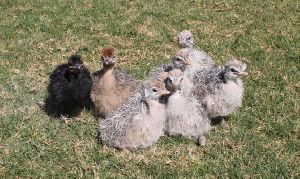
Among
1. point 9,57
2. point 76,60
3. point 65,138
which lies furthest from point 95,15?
point 65,138

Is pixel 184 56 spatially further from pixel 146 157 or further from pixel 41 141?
pixel 41 141

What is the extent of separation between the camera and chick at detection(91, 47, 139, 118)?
6781 mm

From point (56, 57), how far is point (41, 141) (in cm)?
281

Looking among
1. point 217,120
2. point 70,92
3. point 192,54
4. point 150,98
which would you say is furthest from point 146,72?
point 150,98

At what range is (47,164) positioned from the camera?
245 inches

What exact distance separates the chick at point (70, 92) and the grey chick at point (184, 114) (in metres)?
1.45

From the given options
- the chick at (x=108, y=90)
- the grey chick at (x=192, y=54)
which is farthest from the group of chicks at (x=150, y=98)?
the grey chick at (x=192, y=54)

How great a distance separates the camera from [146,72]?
336 inches

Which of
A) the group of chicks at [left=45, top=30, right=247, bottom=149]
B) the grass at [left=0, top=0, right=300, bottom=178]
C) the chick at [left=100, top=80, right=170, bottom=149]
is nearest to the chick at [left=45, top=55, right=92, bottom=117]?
the group of chicks at [left=45, top=30, right=247, bottom=149]

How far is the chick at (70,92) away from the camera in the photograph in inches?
281

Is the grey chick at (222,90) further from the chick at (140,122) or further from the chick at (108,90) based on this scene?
the chick at (108,90)

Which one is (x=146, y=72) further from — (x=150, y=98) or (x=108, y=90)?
(x=150, y=98)

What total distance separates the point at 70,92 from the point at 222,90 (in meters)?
2.30

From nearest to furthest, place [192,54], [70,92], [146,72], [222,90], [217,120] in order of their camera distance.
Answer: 1. [222,90]
2. [217,120]
3. [70,92]
4. [192,54]
5. [146,72]
